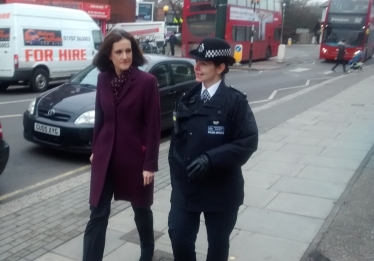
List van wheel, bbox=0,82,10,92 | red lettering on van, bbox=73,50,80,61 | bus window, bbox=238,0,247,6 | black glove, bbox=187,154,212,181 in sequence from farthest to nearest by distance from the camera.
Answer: bus window, bbox=238,0,247,6, red lettering on van, bbox=73,50,80,61, van wheel, bbox=0,82,10,92, black glove, bbox=187,154,212,181

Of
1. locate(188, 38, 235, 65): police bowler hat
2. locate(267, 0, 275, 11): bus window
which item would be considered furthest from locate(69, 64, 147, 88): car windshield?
locate(267, 0, 275, 11): bus window

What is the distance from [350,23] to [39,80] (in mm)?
22007

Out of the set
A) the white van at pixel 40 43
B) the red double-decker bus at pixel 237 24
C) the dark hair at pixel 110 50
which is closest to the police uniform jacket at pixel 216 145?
the dark hair at pixel 110 50

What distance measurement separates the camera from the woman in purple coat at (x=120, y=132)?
357 centimetres

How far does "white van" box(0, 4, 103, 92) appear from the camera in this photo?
50.4 feet

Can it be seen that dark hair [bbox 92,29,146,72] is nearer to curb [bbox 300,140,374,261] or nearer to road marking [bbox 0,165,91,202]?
curb [bbox 300,140,374,261]

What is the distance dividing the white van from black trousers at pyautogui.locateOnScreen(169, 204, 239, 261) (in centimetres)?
1339

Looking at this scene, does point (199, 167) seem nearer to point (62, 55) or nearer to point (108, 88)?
point (108, 88)

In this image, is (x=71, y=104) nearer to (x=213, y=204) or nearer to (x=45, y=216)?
(x=45, y=216)

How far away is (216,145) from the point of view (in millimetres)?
3068

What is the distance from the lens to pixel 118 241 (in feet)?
15.1

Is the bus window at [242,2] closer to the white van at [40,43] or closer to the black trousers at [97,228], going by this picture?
the white van at [40,43]

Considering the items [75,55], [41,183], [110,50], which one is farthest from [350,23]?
[110,50]

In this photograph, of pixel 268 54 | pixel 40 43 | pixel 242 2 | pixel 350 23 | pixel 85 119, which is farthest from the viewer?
pixel 268 54
